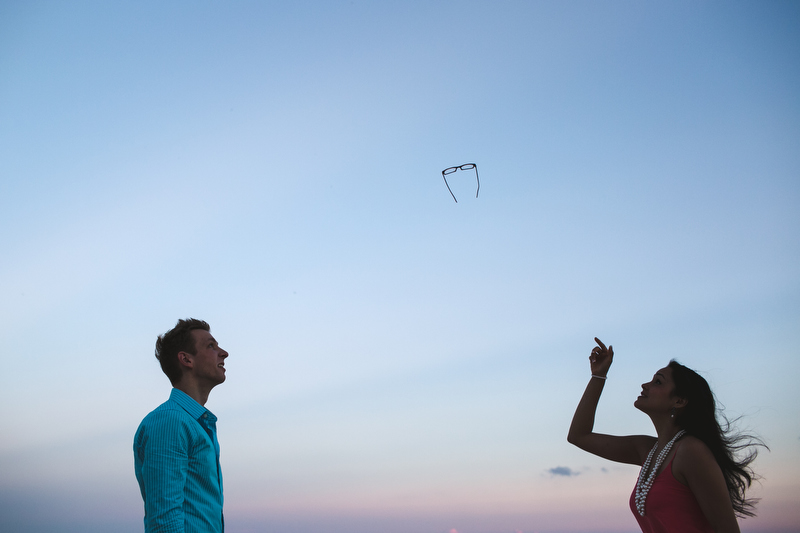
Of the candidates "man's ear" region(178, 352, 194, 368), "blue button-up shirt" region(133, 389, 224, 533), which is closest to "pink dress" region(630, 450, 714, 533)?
"blue button-up shirt" region(133, 389, 224, 533)

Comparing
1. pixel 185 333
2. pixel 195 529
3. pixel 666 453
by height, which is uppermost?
pixel 185 333

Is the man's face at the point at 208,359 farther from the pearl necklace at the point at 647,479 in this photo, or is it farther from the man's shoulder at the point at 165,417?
the pearl necklace at the point at 647,479

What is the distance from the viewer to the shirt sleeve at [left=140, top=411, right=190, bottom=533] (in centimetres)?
340

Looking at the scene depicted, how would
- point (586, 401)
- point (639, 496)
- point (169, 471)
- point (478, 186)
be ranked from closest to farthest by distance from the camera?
point (169, 471)
point (639, 496)
point (586, 401)
point (478, 186)

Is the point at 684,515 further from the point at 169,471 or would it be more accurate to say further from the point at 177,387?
the point at 177,387

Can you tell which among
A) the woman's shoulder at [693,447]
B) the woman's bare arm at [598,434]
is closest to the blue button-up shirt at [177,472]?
the woman's bare arm at [598,434]

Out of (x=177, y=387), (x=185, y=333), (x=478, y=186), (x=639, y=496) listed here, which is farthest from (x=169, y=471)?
(x=478, y=186)

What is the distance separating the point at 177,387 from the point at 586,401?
3.16 m

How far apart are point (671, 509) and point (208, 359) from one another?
3.33 metres

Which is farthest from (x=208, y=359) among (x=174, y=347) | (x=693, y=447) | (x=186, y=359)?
(x=693, y=447)

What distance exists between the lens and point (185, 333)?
4.45 meters

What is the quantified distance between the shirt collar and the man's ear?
0.23 meters

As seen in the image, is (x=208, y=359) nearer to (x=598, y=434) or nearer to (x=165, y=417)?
(x=165, y=417)

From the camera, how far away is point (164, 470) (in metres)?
3.52
